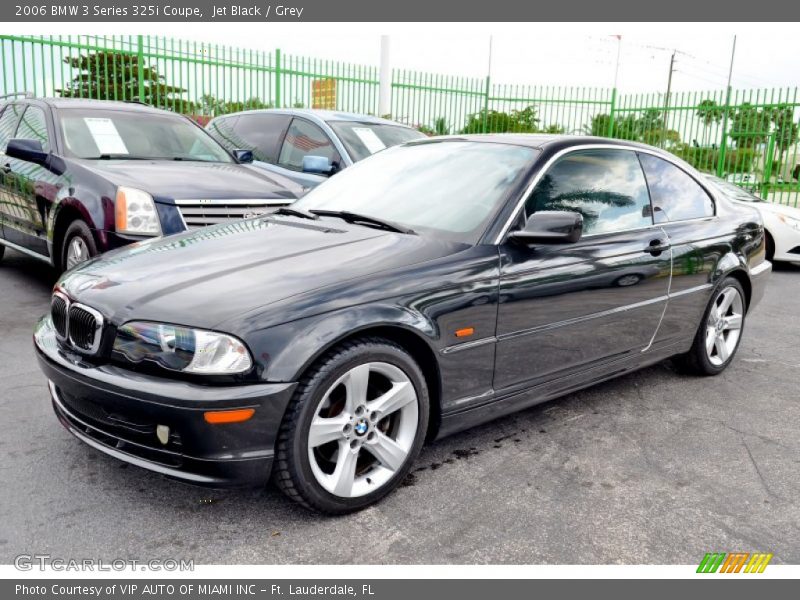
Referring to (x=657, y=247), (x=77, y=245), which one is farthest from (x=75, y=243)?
(x=657, y=247)

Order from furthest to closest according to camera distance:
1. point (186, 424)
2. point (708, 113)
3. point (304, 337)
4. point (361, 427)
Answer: point (708, 113) < point (361, 427) < point (304, 337) < point (186, 424)

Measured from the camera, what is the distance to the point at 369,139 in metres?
7.63

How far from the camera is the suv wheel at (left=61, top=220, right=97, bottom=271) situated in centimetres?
512

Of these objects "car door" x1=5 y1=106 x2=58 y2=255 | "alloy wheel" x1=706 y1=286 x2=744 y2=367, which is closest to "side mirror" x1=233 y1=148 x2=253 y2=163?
"car door" x1=5 y1=106 x2=58 y2=255

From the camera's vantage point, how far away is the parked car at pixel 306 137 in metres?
7.24

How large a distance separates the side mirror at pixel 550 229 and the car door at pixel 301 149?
4181mm

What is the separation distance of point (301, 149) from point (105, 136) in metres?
2.06

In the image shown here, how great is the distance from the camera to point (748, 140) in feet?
49.9

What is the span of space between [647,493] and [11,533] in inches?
98.0

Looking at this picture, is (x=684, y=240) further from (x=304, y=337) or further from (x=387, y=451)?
(x=304, y=337)

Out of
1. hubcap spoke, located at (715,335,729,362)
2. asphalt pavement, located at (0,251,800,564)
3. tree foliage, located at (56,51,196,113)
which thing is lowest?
asphalt pavement, located at (0,251,800,564)

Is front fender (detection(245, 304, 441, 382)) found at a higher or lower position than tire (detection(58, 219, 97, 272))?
higher

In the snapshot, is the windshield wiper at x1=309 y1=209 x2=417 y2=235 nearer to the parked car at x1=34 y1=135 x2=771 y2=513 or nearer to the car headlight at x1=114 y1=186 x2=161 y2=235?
the parked car at x1=34 y1=135 x2=771 y2=513

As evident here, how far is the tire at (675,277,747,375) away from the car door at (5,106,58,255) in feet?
15.5
